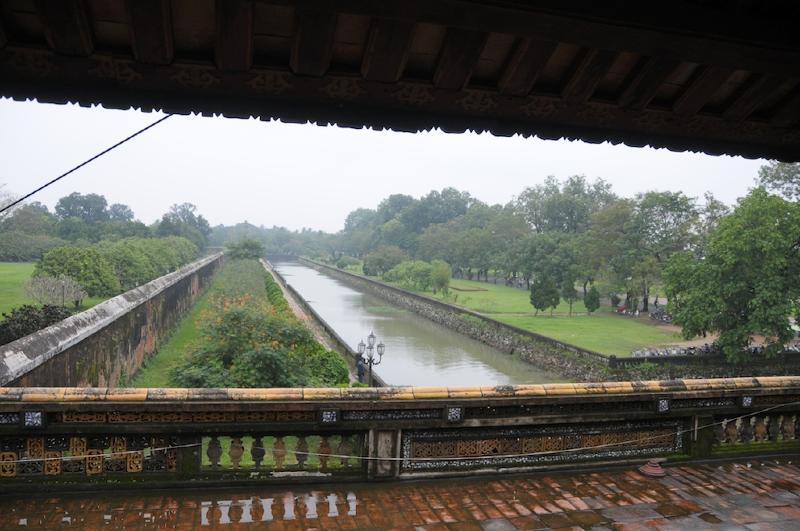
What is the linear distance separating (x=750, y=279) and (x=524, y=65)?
64.0 ft

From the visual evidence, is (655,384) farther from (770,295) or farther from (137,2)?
(770,295)

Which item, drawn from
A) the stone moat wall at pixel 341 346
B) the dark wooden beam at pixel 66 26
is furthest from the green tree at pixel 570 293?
the dark wooden beam at pixel 66 26

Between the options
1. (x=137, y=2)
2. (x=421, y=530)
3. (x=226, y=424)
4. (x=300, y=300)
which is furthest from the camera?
(x=300, y=300)

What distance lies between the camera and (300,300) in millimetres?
34531

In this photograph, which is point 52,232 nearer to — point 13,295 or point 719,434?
point 13,295

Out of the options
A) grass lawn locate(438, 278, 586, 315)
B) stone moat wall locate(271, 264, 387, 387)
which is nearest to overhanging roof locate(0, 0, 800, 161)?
stone moat wall locate(271, 264, 387, 387)

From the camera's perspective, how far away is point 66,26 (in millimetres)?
2693

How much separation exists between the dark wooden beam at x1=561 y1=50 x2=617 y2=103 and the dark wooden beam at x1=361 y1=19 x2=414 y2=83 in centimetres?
105

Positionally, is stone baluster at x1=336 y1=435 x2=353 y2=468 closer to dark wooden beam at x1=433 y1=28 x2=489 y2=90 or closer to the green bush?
dark wooden beam at x1=433 y1=28 x2=489 y2=90

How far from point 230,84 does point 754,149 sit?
12.1ft

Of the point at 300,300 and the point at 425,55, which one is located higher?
the point at 425,55

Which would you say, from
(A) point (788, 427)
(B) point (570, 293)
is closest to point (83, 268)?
(A) point (788, 427)

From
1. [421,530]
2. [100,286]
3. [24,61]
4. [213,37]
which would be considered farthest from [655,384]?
[100,286]

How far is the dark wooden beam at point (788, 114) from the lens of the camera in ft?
12.6
